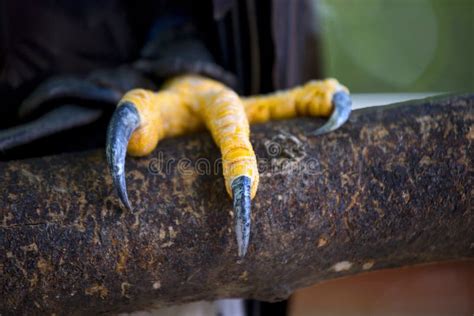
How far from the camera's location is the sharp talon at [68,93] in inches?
40.3

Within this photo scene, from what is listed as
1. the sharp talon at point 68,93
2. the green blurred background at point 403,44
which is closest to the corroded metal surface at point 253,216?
the sharp talon at point 68,93

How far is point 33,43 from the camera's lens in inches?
49.4

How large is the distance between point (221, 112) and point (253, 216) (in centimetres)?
20

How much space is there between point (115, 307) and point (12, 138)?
309 millimetres

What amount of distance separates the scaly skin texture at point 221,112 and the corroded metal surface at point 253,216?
0.08 feet

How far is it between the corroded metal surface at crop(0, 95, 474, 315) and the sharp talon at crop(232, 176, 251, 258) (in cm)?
3

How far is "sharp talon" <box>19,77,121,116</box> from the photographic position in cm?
102

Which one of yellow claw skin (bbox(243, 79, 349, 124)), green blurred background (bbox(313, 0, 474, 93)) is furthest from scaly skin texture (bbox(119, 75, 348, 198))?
green blurred background (bbox(313, 0, 474, 93))

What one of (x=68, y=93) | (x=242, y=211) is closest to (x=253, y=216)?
(x=242, y=211)

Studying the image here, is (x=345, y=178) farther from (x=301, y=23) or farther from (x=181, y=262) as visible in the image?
(x=301, y=23)

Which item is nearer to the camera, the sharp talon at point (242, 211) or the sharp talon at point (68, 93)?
the sharp talon at point (242, 211)

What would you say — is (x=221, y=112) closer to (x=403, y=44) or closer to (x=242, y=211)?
(x=242, y=211)

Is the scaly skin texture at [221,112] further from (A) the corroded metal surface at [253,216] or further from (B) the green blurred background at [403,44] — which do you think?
(B) the green blurred background at [403,44]

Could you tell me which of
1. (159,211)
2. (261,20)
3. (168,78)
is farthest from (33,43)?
(159,211)
